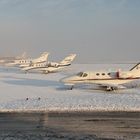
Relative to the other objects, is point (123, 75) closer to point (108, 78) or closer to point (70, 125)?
point (108, 78)

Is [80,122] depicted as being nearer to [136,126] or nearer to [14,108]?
[136,126]

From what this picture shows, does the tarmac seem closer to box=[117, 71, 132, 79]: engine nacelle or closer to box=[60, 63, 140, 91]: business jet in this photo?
box=[60, 63, 140, 91]: business jet

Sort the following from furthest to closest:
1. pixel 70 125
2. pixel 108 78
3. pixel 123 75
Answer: pixel 123 75 < pixel 108 78 < pixel 70 125

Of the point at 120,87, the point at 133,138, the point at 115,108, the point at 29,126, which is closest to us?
the point at 133,138

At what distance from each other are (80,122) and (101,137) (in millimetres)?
4460

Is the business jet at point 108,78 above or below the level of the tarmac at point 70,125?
above

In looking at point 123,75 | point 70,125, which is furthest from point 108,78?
point 70,125

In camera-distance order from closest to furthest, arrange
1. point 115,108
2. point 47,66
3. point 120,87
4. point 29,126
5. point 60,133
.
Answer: point 60,133, point 29,126, point 115,108, point 120,87, point 47,66

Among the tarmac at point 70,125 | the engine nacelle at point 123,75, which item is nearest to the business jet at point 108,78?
the engine nacelle at point 123,75

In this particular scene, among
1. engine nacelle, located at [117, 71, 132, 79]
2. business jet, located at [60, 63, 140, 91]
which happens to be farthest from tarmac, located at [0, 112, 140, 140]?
engine nacelle, located at [117, 71, 132, 79]

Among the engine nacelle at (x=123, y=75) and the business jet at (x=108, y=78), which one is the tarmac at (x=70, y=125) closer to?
the business jet at (x=108, y=78)

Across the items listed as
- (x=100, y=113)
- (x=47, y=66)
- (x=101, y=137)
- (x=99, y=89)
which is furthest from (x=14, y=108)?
(x=47, y=66)

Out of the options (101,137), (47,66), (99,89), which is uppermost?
(47,66)

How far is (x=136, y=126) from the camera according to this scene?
17.8 m
